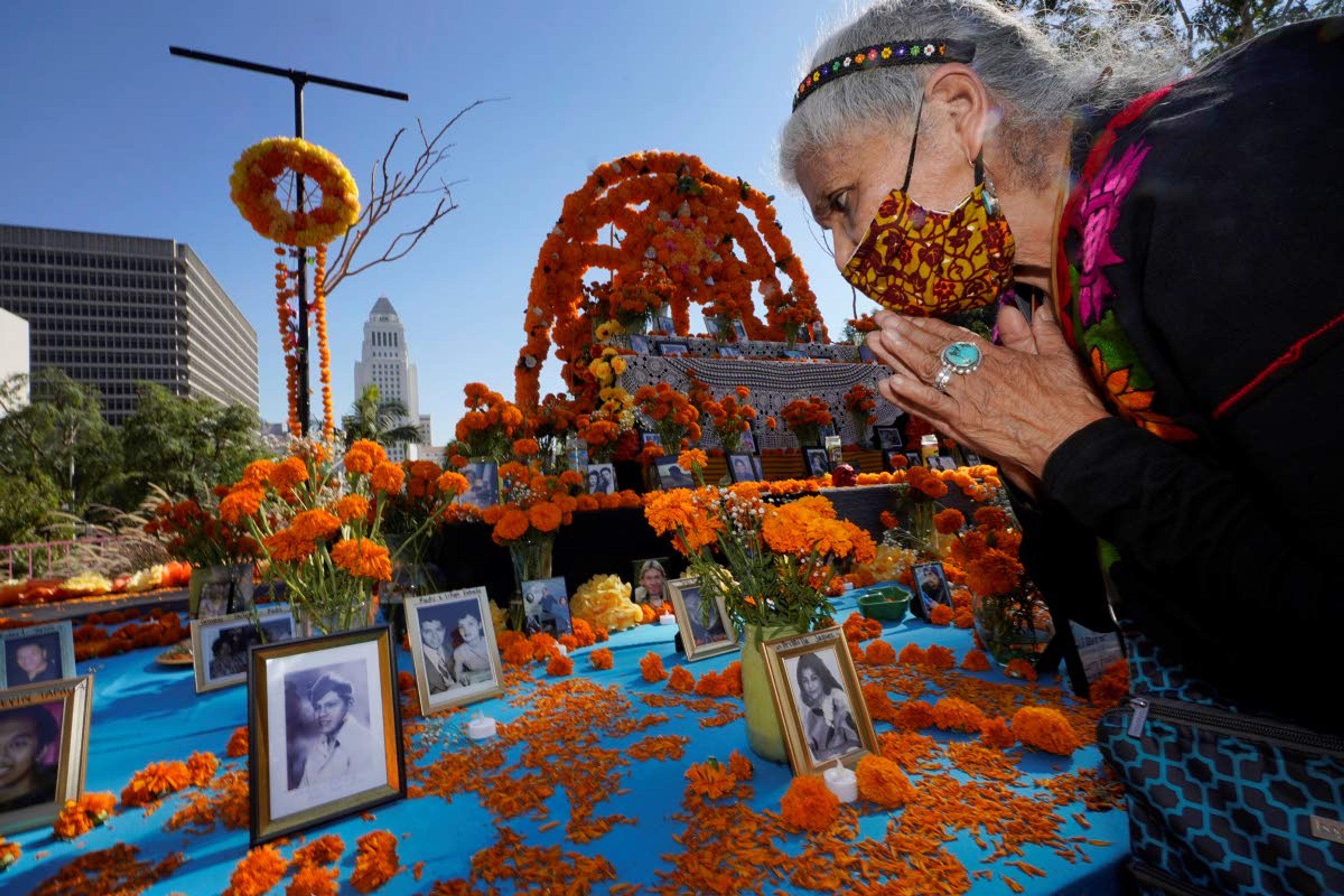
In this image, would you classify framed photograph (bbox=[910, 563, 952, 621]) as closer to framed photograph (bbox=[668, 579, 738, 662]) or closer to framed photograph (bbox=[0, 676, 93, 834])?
framed photograph (bbox=[668, 579, 738, 662])

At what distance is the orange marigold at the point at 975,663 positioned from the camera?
2.61m

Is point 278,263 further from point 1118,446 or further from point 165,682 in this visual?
point 1118,446

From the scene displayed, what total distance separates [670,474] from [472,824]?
3.63m

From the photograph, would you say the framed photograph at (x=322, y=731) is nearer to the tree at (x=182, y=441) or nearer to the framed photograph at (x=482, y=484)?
the framed photograph at (x=482, y=484)

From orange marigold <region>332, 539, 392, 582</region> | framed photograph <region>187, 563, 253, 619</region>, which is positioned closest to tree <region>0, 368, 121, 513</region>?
framed photograph <region>187, 563, 253, 619</region>

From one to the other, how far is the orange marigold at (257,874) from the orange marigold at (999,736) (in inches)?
73.1

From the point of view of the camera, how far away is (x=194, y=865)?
4.74 ft

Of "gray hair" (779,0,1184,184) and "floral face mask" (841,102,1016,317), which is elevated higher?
"gray hair" (779,0,1184,184)

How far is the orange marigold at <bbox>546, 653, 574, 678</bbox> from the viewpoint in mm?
2867

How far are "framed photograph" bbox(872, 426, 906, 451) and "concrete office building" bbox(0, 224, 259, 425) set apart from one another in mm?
96865

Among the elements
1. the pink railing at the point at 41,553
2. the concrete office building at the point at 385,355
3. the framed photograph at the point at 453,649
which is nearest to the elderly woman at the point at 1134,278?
the framed photograph at the point at 453,649

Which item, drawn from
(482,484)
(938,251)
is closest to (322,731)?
(938,251)

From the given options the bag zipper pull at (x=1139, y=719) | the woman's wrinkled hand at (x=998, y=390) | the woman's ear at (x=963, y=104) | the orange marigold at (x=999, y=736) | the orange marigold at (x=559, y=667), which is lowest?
the orange marigold at (x=999, y=736)

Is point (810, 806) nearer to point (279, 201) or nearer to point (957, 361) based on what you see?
point (957, 361)
